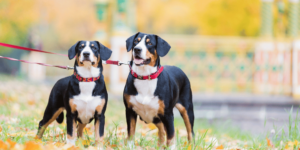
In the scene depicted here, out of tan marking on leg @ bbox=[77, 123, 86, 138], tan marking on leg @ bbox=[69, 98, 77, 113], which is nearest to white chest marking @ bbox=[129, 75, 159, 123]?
tan marking on leg @ bbox=[69, 98, 77, 113]

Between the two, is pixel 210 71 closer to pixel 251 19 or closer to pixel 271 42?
pixel 271 42

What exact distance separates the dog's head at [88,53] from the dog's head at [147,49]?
288 mm

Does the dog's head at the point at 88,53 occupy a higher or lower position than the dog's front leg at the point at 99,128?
higher

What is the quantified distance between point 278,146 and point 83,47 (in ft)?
8.33

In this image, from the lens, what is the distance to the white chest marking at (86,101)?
115 inches

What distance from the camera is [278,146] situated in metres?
3.62

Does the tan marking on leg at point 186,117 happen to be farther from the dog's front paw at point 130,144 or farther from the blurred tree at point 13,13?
the blurred tree at point 13,13

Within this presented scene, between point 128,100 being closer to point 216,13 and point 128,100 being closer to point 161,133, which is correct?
point 161,133

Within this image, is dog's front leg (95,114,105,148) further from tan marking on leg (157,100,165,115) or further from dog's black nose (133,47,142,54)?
dog's black nose (133,47,142,54)

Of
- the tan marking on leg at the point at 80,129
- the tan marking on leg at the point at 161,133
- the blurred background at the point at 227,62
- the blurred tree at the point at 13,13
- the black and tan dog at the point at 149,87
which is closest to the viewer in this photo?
the black and tan dog at the point at 149,87

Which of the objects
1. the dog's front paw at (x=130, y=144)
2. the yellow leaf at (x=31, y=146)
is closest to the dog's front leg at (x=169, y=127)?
the dog's front paw at (x=130, y=144)

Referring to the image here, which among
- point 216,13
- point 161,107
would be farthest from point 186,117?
point 216,13

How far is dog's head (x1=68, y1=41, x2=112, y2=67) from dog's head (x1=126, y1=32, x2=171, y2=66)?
0.94 feet

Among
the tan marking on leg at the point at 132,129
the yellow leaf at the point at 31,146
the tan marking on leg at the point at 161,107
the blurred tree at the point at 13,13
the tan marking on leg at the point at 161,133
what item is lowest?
the tan marking on leg at the point at 161,133
